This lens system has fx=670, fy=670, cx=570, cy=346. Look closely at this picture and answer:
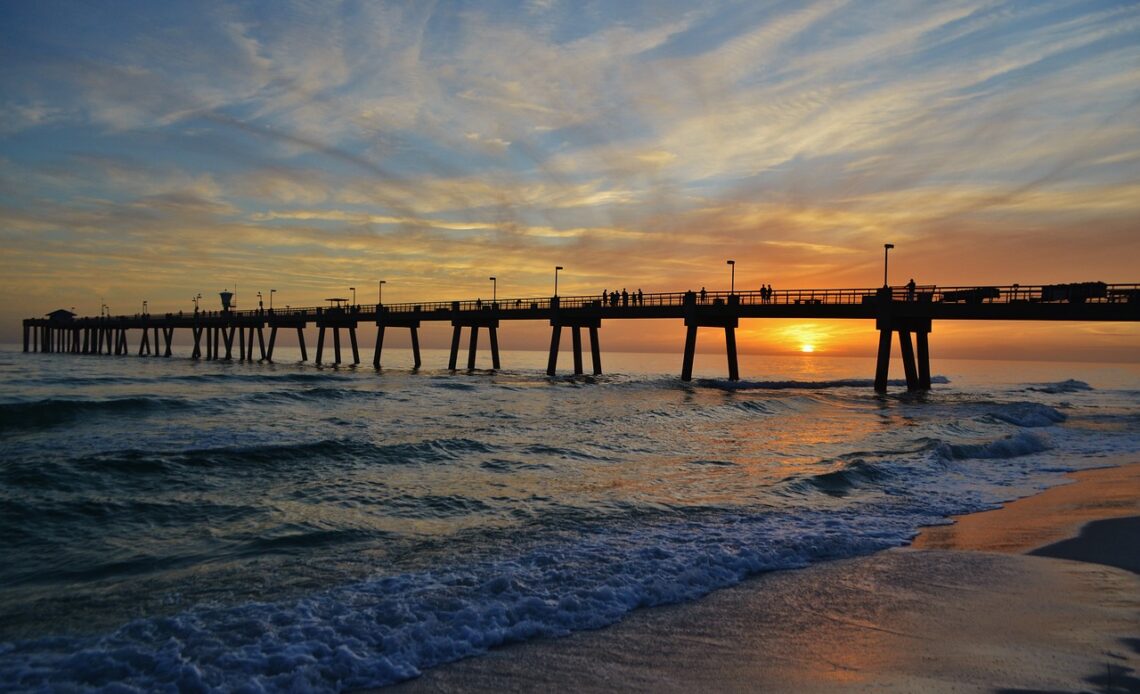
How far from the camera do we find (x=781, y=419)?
2970 centimetres

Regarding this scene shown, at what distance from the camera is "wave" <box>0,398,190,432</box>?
22422 mm

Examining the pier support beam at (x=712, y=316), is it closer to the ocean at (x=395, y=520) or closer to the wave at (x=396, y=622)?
the ocean at (x=395, y=520)

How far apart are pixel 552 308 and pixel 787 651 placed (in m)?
53.0

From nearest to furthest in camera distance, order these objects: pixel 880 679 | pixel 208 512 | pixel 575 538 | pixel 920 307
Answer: pixel 880 679 < pixel 575 538 < pixel 208 512 < pixel 920 307

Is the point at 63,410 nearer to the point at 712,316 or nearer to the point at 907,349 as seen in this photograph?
the point at 712,316

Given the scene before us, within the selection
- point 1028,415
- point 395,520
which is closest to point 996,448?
point 1028,415

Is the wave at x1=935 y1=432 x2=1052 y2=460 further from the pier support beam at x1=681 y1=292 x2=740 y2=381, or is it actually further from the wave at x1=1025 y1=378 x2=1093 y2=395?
the wave at x1=1025 y1=378 x2=1093 y2=395

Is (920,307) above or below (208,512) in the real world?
above

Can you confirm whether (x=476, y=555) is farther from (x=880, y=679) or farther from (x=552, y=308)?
(x=552, y=308)

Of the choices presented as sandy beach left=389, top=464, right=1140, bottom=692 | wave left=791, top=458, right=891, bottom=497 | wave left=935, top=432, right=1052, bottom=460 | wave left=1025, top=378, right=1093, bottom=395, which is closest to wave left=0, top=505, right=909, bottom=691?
sandy beach left=389, top=464, right=1140, bottom=692

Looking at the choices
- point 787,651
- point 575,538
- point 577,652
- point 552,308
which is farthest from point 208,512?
point 552,308

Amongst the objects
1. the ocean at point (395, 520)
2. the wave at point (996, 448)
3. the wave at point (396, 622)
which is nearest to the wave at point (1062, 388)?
the ocean at point (395, 520)

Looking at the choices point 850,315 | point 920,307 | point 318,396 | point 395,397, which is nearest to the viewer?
point 318,396

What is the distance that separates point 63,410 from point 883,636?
28.0m
